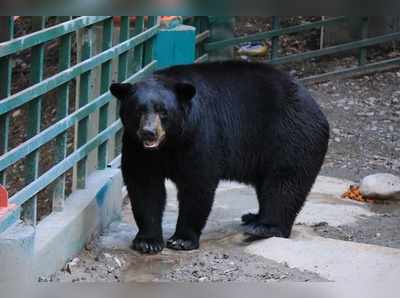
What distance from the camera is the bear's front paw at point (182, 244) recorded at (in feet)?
18.9

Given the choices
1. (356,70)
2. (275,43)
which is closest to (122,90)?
(275,43)

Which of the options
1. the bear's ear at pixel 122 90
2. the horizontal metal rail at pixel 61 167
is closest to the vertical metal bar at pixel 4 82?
the horizontal metal rail at pixel 61 167

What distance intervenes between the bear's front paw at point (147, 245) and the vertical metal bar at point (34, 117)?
1094 millimetres

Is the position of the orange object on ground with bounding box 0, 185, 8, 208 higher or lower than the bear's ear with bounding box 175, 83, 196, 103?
lower

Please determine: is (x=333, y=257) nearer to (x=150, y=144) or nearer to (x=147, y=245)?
(x=147, y=245)

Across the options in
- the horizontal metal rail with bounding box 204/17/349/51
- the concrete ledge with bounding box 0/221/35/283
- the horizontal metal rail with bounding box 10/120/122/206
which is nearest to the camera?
the concrete ledge with bounding box 0/221/35/283

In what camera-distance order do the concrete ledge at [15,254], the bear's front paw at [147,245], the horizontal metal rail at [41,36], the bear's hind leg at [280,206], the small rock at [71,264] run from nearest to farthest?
1. the concrete ledge at [15,254]
2. the horizontal metal rail at [41,36]
3. the small rock at [71,264]
4. the bear's front paw at [147,245]
5. the bear's hind leg at [280,206]

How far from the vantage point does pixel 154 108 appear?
5.39 meters

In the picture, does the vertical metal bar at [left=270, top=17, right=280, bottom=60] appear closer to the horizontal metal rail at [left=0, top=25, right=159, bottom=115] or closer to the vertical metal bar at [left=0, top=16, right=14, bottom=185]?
the horizontal metal rail at [left=0, top=25, right=159, bottom=115]

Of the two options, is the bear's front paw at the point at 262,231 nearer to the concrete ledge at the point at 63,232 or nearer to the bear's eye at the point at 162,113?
the concrete ledge at the point at 63,232

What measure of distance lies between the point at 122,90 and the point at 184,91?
0.35m

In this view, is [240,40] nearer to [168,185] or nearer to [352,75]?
[352,75]

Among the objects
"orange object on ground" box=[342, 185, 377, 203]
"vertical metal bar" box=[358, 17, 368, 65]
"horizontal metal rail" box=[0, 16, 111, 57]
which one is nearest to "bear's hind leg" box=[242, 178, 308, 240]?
"horizontal metal rail" box=[0, 16, 111, 57]

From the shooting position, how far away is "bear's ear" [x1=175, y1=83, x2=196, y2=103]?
550cm
